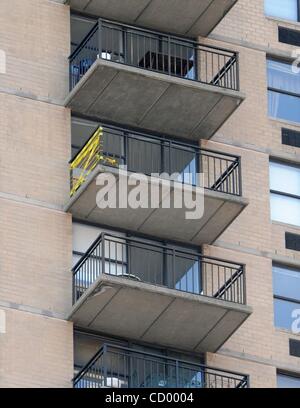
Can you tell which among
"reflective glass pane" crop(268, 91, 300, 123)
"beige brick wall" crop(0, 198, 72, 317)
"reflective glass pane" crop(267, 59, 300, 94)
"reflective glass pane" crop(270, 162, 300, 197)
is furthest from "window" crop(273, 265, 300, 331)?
"beige brick wall" crop(0, 198, 72, 317)

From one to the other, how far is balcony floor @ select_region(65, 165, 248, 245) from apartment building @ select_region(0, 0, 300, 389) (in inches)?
1.5

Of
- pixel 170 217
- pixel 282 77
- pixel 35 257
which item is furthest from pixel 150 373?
pixel 282 77

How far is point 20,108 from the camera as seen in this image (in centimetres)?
5556

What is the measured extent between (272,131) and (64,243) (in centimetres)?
614

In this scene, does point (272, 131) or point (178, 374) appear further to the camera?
point (272, 131)

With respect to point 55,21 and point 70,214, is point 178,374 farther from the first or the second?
point 55,21

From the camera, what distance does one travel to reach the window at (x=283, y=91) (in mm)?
58906

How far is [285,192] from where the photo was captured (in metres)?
58.1

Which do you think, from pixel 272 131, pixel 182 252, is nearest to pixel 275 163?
pixel 272 131

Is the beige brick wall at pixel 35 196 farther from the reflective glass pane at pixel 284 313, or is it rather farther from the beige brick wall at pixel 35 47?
the reflective glass pane at pixel 284 313

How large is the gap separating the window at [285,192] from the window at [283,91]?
4.01 feet

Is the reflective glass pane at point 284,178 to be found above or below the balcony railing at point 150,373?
above

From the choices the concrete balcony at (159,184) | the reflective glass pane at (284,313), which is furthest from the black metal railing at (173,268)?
the reflective glass pane at (284,313)

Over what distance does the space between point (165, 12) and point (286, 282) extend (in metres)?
6.29
